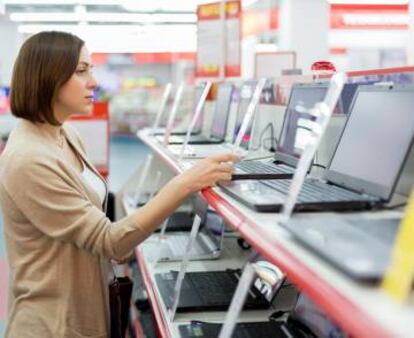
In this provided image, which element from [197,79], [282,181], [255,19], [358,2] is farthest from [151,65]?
[282,181]

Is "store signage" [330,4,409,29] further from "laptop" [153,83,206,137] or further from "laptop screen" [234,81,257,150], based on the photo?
"laptop screen" [234,81,257,150]

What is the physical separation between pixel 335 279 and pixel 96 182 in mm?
1498

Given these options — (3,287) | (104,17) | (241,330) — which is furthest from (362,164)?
(104,17)

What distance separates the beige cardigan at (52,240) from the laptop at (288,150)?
0.41 meters

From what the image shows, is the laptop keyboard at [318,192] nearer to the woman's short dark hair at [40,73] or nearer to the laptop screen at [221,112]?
the woman's short dark hair at [40,73]

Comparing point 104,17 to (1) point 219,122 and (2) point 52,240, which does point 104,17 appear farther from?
(2) point 52,240

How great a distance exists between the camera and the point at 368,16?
1102cm

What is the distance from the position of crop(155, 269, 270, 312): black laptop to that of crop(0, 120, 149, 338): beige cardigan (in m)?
0.30

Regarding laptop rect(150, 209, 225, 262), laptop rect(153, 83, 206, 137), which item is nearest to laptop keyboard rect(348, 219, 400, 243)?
laptop rect(150, 209, 225, 262)

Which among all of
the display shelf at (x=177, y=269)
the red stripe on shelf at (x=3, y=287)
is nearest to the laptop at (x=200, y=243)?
the display shelf at (x=177, y=269)

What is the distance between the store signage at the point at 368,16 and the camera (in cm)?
1051

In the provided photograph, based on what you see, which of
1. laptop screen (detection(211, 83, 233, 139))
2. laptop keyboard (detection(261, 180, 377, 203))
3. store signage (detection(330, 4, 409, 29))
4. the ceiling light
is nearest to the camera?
laptop keyboard (detection(261, 180, 377, 203))

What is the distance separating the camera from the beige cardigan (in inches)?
70.6

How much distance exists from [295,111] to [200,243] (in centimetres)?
104
